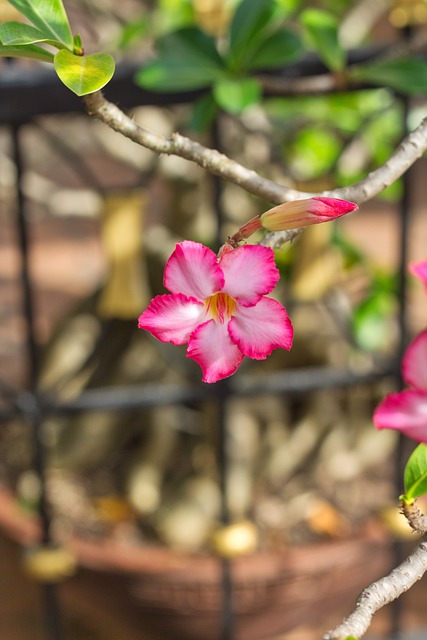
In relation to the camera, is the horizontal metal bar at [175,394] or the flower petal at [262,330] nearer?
the flower petal at [262,330]

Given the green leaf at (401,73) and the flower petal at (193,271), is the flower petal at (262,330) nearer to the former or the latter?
the flower petal at (193,271)

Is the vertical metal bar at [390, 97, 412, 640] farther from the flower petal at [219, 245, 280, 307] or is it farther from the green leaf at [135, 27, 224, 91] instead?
the flower petal at [219, 245, 280, 307]

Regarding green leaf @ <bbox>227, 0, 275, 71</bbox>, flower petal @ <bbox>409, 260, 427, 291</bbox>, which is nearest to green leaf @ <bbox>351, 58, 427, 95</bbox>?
green leaf @ <bbox>227, 0, 275, 71</bbox>

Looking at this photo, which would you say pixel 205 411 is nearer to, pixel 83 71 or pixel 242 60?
pixel 242 60

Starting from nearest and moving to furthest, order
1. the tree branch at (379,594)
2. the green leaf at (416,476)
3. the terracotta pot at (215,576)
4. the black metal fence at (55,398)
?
the tree branch at (379,594), the green leaf at (416,476), the black metal fence at (55,398), the terracotta pot at (215,576)

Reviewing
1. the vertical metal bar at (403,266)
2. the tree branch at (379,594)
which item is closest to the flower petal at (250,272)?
the tree branch at (379,594)

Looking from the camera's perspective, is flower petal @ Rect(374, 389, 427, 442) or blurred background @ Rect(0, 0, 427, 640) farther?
blurred background @ Rect(0, 0, 427, 640)

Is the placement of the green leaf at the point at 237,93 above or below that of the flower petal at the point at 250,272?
above

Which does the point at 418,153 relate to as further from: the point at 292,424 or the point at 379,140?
the point at 292,424
